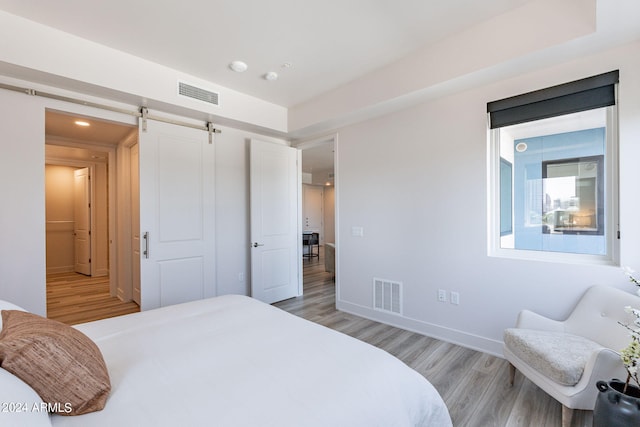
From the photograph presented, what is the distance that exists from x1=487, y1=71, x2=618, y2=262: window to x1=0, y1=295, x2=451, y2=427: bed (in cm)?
198

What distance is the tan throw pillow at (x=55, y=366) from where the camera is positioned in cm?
93

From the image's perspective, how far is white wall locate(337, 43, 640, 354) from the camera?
2098mm

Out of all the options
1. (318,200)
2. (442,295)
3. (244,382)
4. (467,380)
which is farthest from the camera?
(318,200)

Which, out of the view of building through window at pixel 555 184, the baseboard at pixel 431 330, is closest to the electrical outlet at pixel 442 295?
the baseboard at pixel 431 330

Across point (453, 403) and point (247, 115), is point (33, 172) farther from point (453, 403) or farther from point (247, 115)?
point (453, 403)

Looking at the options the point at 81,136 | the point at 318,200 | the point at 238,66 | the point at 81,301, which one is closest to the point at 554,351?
the point at 238,66

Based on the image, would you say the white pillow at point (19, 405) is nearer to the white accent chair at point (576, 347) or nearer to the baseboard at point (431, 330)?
the white accent chair at point (576, 347)

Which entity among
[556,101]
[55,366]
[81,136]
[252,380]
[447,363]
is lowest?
[447,363]

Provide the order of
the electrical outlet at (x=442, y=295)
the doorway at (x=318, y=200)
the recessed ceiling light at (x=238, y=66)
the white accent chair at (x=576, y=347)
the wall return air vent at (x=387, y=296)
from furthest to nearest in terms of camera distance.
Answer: the doorway at (x=318, y=200) → the wall return air vent at (x=387, y=296) → the electrical outlet at (x=442, y=295) → the recessed ceiling light at (x=238, y=66) → the white accent chair at (x=576, y=347)

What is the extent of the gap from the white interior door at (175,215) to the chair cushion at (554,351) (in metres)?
3.17

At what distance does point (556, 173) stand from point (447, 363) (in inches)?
73.6

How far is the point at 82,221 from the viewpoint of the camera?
20.5ft

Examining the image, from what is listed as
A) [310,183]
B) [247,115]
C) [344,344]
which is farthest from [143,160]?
[310,183]

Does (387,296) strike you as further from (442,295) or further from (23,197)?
(23,197)
